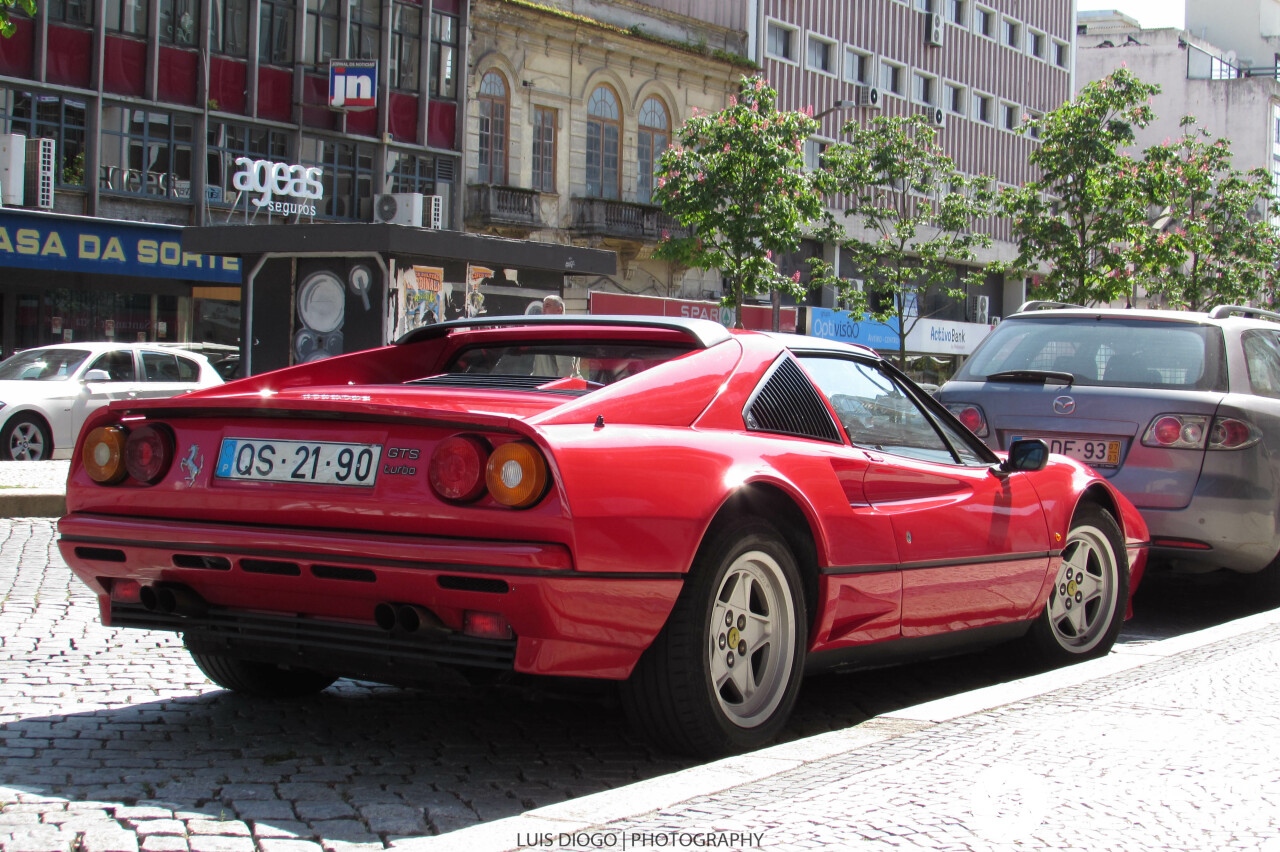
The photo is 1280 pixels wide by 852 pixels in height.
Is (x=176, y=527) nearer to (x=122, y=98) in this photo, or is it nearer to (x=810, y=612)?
(x=810, y=612)

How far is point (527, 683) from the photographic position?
3.97m

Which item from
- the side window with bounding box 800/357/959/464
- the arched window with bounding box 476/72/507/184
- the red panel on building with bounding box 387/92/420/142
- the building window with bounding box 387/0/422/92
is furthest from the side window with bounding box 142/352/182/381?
the arched window with bounding box 476/72/507/184

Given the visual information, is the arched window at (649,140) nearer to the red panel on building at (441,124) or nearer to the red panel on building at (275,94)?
the red panel on building at (441,124)

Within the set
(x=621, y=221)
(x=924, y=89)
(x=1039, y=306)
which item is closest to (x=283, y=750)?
(x=1039, y=306)

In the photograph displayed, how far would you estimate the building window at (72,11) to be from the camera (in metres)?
28.5

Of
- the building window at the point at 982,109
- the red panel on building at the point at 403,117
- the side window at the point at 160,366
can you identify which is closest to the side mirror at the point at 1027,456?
the side window at the point at 160,366

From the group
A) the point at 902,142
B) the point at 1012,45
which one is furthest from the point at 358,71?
the point at 1012,45

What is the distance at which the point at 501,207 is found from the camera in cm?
3656

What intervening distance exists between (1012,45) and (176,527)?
61.5 m

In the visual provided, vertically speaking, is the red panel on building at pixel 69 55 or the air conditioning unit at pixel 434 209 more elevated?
the red panel on building at pixel 69 55

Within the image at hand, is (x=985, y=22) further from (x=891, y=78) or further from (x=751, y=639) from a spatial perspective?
(x=751, y=639)

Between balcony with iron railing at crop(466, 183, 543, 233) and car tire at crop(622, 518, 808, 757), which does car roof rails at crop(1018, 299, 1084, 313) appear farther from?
balcony with iron railing at crop(466, 183, 543, 233)

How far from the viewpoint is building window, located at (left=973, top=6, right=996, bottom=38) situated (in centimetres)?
5862

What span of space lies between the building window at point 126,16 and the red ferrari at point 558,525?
27025mm
